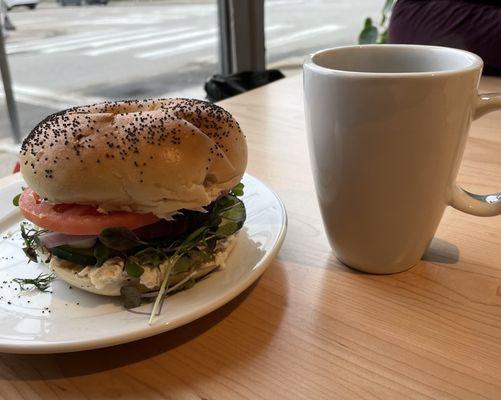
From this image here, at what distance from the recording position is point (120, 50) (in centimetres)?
336

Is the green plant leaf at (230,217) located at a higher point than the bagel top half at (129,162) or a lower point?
lower

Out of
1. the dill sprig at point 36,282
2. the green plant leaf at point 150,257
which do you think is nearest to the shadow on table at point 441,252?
the green plant leaf at point 150,257

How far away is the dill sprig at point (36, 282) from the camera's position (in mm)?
637

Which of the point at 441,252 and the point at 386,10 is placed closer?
the point at 441,252

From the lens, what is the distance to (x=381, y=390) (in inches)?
18.9

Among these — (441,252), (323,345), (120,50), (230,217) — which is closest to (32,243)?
(230,217)

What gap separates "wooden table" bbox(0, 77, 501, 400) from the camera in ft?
1.61

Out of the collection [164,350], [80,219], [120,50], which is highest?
→ [80,219]

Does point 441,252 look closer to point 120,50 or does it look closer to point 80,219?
point 80,219

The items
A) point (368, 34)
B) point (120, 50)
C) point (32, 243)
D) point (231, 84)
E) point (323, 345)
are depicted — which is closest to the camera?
point (323, 345)

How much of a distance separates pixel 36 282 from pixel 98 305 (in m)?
0.11

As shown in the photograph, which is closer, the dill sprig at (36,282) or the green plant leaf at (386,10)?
the dill sprig at (36,282)

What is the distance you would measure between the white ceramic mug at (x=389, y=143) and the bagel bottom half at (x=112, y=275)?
0.17 metres

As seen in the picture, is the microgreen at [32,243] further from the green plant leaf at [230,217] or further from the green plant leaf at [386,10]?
the green plant leaf at [386,10]
